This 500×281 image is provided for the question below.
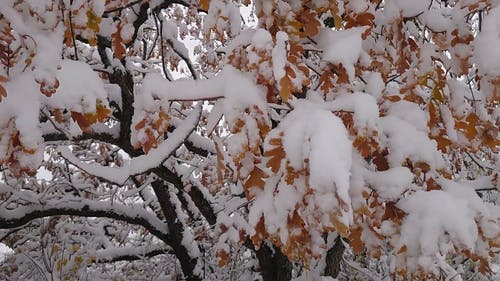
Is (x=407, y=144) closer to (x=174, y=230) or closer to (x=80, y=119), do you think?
(x=80, y=119)

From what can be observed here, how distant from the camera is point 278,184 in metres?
1.69

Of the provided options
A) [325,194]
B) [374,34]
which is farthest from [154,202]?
[325,194]

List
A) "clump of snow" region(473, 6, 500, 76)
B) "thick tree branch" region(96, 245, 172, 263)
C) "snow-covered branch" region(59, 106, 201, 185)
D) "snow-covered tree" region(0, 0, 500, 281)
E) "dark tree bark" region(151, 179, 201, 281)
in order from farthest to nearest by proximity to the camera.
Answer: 1. "thick tree branch" region(96, 245, 172, 263)
2. "dark tree bark" region(151, 179, 201, 281)
3. "snow-covered branch" region(59, 106, 201, 185)
4. "clump of snow" region(473, 6, 500, 76)
5. "snow-covered tree" region(0, 0, 500, 281)

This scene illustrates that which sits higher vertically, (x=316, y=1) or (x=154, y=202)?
(x=316, y=1)

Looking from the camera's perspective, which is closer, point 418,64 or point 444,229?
point 444,229

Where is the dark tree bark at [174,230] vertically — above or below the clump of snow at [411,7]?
below

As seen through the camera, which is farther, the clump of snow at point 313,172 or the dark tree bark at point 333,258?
the dark tree bark at point 333,258

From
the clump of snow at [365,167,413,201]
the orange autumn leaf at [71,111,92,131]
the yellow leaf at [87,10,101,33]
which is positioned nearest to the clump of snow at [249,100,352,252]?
the clump of snow at [365,167,413,201]

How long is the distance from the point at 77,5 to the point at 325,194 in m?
1.23

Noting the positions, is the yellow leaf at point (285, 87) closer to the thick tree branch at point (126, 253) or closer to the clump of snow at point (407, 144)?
the clump of snow at point (407, 144)

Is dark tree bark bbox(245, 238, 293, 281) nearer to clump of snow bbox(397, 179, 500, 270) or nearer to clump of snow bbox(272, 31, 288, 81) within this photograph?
clump of snow bbox(397, 179, 500, 270)

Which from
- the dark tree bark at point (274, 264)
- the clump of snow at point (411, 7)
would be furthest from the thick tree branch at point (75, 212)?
the clump of snow at point (411, 7)

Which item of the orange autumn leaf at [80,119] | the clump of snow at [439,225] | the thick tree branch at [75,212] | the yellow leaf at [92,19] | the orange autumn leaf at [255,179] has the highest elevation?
the yellow leaf at [92,19]

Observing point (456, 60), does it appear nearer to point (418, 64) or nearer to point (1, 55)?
point (418, 64)
